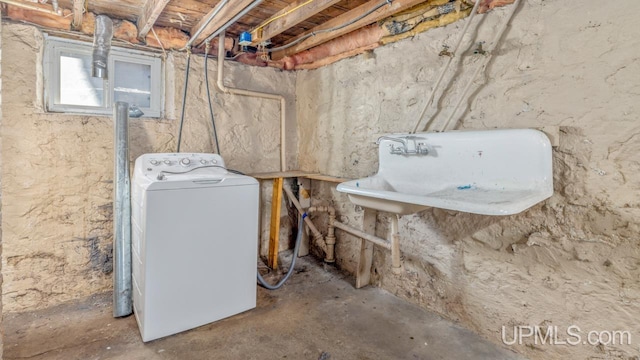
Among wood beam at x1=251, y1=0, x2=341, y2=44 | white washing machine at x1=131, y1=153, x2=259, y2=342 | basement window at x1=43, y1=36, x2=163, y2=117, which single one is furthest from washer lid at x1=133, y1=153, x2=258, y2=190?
wood beam at x1=251, y1=0, x2=341, y2=44

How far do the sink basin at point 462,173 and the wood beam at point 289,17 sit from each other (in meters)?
0.82

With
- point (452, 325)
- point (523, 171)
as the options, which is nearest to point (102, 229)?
point (452, 325)

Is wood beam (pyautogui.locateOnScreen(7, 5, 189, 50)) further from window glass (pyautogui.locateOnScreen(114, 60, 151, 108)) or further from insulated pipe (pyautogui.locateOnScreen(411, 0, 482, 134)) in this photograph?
insulated pipe (pyautogui.locateOnScreen(411, 0, 482, 134))

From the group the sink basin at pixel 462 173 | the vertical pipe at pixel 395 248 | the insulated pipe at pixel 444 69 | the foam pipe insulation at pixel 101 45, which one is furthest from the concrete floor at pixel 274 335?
the foam pipe insulation at pixel 101 45

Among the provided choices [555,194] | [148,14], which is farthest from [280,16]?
[555,194]

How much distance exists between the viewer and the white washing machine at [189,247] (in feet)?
5.59

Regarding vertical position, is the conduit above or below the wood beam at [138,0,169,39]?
below

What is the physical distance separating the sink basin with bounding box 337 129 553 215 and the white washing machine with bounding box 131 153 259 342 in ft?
2.28

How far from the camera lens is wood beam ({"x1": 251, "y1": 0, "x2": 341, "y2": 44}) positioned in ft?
5.99

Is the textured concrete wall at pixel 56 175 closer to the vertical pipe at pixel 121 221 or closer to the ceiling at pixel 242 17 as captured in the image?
the ceiling at pixel 242 17

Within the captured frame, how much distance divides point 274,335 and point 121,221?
1.12 meters

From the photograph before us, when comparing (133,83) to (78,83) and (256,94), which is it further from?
(256,94)

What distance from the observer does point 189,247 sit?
5.88 feet

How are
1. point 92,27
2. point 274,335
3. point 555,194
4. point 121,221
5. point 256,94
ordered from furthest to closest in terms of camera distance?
point 256,94 → point 92,27 → point 121,221 → point 274,335 → point 555,194
